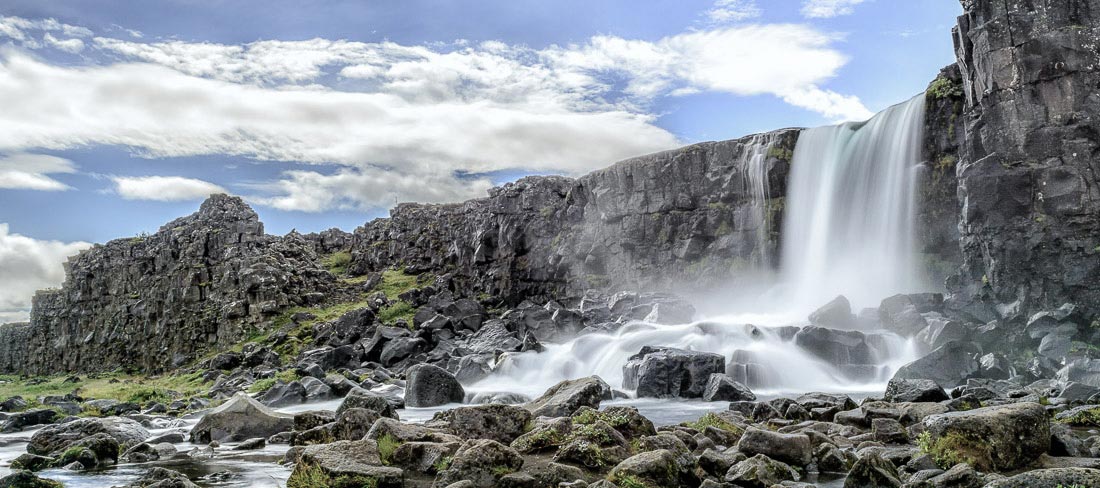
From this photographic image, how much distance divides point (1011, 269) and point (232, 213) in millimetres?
80454

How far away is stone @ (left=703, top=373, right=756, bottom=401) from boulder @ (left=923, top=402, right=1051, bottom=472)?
16050 mm

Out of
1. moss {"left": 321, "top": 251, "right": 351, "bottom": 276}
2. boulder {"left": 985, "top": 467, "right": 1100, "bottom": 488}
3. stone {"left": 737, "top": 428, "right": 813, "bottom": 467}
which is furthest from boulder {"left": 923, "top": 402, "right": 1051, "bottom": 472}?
moss {"left": 321, "top": 251, "right": 351, "bottom": 276}

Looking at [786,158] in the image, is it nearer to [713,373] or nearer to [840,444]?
[713,373]

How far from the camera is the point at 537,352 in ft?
156

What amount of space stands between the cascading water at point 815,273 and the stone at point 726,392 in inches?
136

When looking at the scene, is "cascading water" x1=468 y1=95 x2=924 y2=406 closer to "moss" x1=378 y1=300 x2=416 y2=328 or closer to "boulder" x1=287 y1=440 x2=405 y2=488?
"boulder" x1=287 y1=440 x2=405 y2=488

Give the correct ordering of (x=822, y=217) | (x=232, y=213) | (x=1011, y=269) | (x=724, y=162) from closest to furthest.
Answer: (x=1011, y=269)
(x=822, y=217)
(x=724, y=162)
(x=232, y=213)

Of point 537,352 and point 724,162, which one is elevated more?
point 724,162

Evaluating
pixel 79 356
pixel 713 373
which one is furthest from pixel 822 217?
pixel 79 356

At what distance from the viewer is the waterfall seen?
5859 centimetres

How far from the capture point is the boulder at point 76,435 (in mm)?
18828

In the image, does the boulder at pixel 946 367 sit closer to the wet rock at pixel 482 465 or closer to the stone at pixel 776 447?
the stone at pixel 776 447

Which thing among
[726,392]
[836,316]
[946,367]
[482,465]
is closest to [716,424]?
[482,465]

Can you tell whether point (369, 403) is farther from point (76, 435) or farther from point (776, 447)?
point (776, 447)
